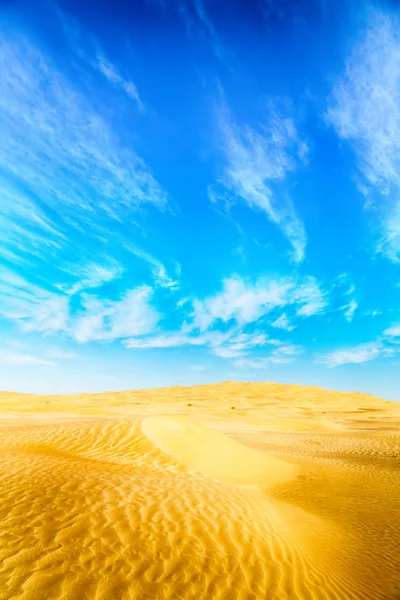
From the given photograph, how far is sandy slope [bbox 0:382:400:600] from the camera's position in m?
4.18

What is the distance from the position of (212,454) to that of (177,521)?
6.79m

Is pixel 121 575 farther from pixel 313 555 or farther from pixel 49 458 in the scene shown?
pixel 49 458

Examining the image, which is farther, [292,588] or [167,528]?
[167,528]

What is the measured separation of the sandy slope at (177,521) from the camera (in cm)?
418

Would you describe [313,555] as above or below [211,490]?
below

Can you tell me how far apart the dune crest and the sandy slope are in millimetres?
70

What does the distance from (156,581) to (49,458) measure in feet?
19.0

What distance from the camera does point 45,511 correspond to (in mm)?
5383

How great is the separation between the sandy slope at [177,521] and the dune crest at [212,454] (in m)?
0.07

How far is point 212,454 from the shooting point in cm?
1220

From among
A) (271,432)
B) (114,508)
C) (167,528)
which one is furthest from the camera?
(271,432)

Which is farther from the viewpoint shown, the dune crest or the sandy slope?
the dune crest

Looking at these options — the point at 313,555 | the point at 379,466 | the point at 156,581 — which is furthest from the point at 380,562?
the point at 379,466

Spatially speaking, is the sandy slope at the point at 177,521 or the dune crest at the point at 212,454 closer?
the sandy slope at the point at 177,521
